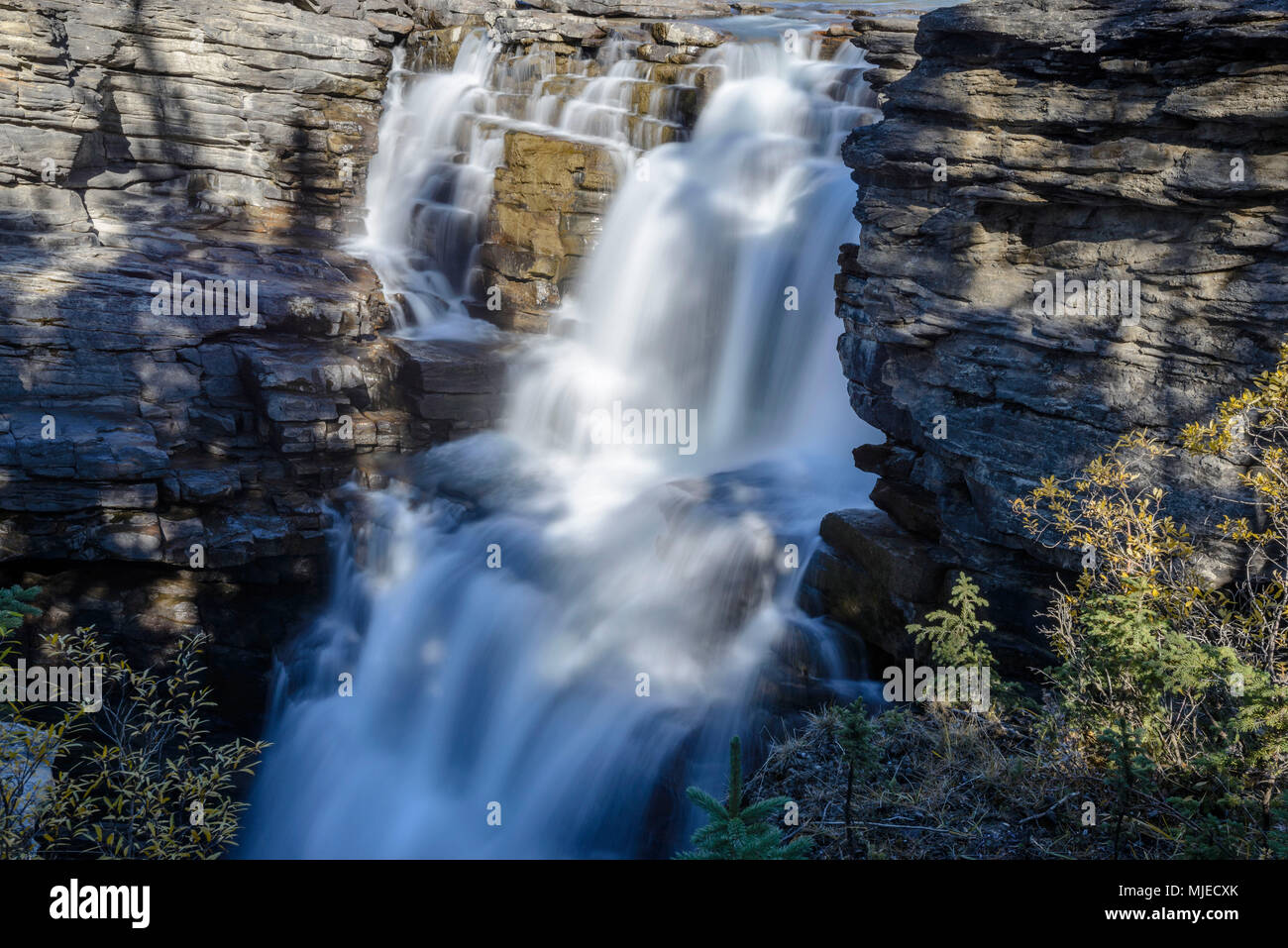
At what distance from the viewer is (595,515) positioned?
511 inches

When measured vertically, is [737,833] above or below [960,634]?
above

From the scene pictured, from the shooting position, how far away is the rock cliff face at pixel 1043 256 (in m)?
7.19

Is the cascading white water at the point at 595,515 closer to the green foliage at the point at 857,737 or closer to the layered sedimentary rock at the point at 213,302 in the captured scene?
the layered sedimentary rock at the point at 213,302

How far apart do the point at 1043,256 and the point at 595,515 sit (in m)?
6.49

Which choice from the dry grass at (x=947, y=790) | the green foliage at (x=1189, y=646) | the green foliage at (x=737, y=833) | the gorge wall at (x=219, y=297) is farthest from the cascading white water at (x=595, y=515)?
the green foliage at (x=737, y=833)

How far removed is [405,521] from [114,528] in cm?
349

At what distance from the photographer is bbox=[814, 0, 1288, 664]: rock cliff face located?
719cm

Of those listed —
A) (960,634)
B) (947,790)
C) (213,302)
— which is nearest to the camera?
(947,790)

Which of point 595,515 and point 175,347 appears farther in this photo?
point 175,347

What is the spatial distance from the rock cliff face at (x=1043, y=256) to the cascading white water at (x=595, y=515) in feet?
6.51

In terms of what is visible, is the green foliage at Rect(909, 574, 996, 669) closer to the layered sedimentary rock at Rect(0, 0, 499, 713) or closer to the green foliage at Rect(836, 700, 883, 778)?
the green foliage at Rect(836, 700, 883, 778)

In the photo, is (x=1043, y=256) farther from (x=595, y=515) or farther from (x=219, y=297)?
(x=219, y=297)

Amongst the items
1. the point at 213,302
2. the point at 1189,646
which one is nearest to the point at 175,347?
the point at 213,302
